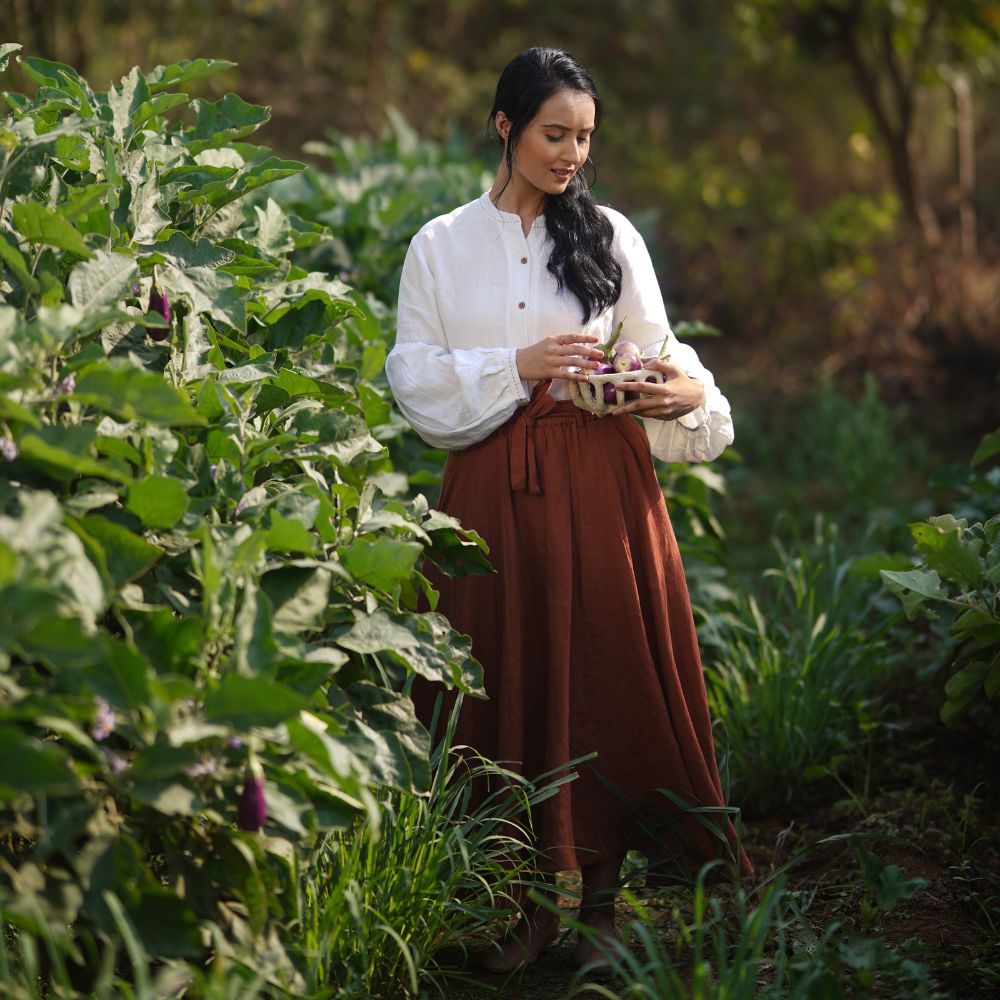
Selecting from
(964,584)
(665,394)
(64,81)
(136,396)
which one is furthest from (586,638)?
(64,81)

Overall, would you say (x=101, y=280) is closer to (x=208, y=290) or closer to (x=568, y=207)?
(x=208, y=290)

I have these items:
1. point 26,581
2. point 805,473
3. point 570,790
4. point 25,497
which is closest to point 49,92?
point 25,497

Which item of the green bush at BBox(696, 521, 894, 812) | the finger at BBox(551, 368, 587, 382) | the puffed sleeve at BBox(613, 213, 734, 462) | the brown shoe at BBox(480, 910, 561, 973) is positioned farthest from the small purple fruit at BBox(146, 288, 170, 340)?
the green bush at BBox(696, 521, 894, 812)

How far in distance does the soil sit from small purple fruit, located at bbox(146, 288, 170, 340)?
1.21m

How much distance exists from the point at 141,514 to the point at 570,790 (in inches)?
40.3

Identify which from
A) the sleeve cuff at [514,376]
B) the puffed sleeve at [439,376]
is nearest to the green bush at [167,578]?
the puffed sleeve at [439,376]

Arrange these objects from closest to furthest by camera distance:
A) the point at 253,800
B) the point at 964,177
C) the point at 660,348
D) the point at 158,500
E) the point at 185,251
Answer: the point at 253,800 < the point at 158,500 < the point at 185,251 < the point at 660,348 < the point at 964,177

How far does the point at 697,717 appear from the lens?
266 centimetres

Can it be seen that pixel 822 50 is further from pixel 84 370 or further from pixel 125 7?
pixel 84 370

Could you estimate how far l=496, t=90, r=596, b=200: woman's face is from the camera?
2.48m

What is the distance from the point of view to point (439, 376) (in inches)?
100

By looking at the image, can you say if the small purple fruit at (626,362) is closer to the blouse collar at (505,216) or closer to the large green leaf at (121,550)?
the blouse collar at (505,216)

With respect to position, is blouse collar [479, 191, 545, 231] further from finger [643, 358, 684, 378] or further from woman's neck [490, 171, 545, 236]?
finger [643, 358, 684, 378]

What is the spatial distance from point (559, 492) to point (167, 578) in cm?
83
